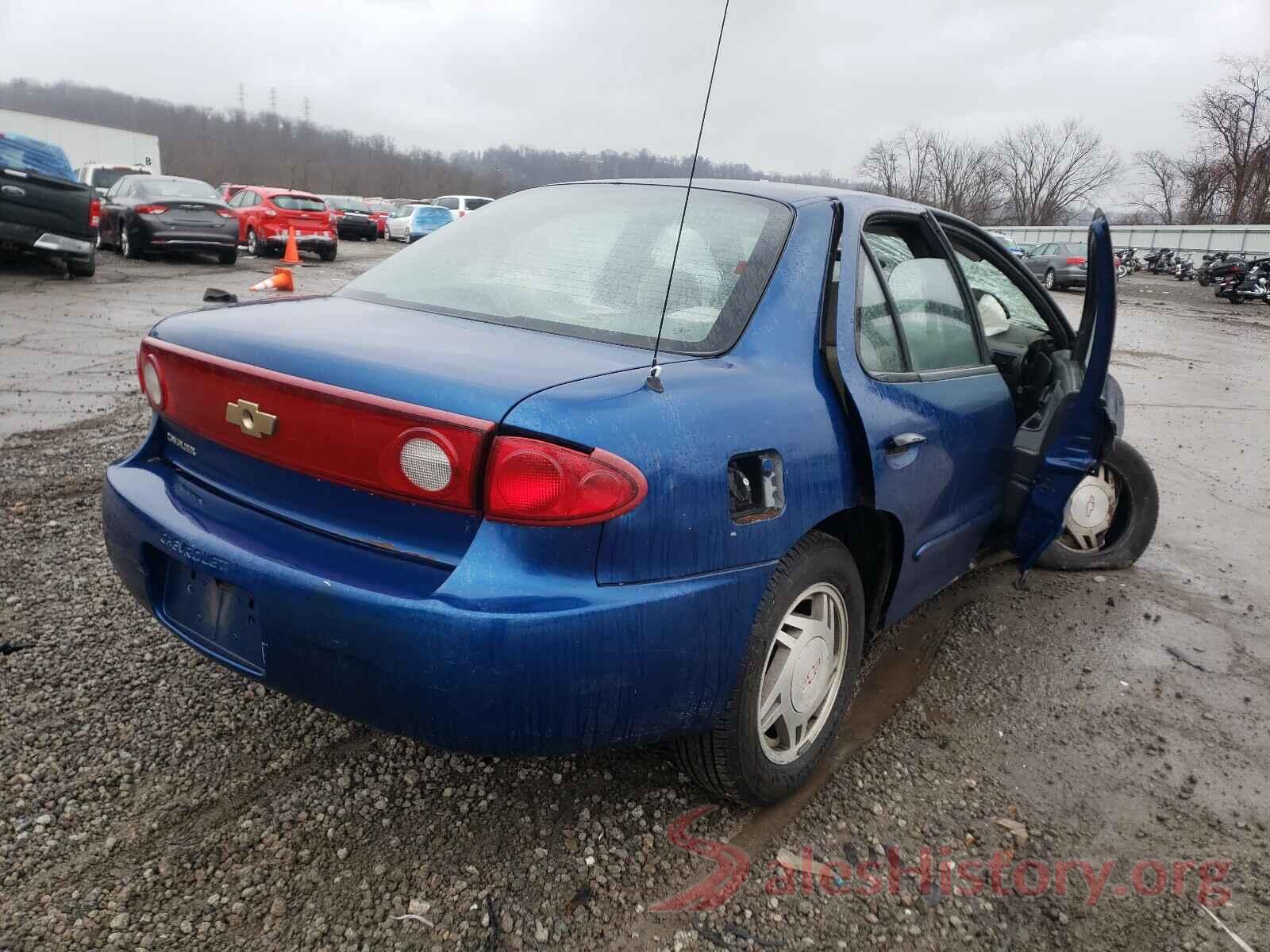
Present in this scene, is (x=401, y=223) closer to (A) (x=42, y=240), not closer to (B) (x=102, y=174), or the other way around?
(B) (x=102, y=174)

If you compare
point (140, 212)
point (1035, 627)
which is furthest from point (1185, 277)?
point (1035, 627)

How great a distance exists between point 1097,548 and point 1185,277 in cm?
3955

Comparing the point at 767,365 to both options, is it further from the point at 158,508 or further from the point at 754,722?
the point at 158,508

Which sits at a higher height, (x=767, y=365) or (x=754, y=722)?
(x=767, y=365)

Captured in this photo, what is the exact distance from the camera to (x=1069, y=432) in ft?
10.4

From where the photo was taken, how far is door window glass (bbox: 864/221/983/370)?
2691 millimetres

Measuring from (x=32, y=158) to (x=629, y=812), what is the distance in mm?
12164

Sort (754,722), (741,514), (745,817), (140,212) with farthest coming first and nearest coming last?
1. (140,212)
2. (745,817)
3. (754,722)
4. (741,514)

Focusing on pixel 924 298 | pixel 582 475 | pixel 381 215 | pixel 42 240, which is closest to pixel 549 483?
pixel 582 475

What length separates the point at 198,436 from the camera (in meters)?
2.18

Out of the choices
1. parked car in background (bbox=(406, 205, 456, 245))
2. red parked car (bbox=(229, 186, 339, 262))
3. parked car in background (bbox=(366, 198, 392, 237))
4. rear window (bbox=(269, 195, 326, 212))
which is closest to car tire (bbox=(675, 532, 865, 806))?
red parked car (bbox=(229, 186, 339, 262))

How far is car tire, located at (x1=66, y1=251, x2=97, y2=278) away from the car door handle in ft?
42.0

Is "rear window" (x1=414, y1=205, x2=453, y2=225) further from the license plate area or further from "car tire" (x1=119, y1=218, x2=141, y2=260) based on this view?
the license plate area
